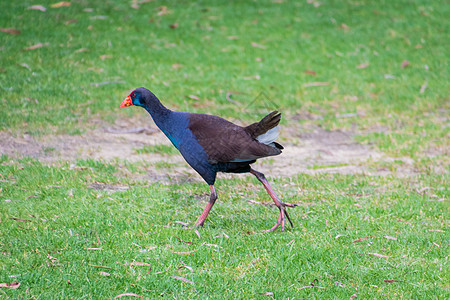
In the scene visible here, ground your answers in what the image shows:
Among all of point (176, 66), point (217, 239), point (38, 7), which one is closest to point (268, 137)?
point (217, 239)

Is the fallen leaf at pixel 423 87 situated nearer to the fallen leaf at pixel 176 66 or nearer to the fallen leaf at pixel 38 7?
the fallen leaf at pixel 176 66

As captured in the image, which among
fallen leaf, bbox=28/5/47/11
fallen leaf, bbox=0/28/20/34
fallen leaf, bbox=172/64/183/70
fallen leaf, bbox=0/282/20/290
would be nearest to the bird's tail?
fallen leaf, bbox=0/282/20/290

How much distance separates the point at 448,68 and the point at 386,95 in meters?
2.20

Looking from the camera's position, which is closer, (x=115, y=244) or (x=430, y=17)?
(x=115, y=244)

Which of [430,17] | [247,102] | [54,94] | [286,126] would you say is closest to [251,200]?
[286,126]

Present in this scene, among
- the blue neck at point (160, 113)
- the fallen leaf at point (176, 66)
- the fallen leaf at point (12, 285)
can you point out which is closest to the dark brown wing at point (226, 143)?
the blue neck at point (160, 113)

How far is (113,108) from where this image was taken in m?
9.99

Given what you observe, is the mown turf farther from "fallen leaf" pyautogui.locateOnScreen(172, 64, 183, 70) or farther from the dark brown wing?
"fallen leaf" pyautogui.locateOnScreen(172, 64, 183, 70)

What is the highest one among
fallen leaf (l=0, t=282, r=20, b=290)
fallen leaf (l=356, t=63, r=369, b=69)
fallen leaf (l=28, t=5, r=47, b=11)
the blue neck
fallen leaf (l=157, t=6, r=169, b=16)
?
the blue neck

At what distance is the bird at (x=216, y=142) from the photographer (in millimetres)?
5797

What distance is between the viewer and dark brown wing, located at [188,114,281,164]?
19.0 ft

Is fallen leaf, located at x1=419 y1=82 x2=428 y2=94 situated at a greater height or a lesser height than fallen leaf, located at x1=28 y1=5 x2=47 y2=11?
lesser

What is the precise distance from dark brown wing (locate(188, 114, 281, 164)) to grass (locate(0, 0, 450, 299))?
791 mm

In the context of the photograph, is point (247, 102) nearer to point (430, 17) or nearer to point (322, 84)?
point (322, 84)
